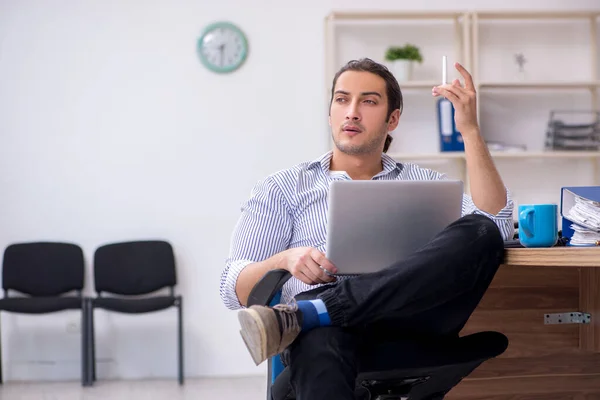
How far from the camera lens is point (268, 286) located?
179cm

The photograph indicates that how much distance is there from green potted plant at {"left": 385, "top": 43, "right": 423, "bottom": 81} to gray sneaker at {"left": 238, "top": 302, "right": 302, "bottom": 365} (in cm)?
314

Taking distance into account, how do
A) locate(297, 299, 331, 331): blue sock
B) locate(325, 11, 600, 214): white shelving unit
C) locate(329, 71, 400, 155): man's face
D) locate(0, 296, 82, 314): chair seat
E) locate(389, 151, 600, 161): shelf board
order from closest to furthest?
locate(297, 299, 331, 331): blue sock
locate(329, 71, 400, 155): man's face
locate(0, 296, 82, 314): chair seat
locate(389, 151, 600, 161): shelf board
locate(325, 11, 600, 214): white shelving unit

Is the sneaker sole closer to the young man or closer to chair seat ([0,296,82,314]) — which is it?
the young man

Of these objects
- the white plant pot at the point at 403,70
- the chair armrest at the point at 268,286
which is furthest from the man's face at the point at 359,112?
the white plant pot at the point at 403,70

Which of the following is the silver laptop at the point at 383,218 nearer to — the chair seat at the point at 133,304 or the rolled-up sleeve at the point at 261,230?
the rolled-up sleeve at the point at 261,230

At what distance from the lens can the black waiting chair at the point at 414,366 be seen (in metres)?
1.66

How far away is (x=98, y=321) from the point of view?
4.65 m

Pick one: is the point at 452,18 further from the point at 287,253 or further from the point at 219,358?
the point at 287,253

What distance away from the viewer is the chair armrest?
5.85 feet

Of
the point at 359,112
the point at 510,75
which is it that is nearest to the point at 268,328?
the point at 359,112

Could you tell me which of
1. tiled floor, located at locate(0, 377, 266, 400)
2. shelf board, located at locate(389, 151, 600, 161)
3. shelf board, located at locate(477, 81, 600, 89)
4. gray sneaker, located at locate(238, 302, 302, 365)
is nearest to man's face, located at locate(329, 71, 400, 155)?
gray sneaker, located at locate(238, 302, 302, 365)

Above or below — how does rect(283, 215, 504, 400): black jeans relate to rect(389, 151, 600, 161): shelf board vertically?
below

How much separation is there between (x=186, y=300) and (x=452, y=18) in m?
2.32

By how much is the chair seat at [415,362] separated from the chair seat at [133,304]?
2.73 metres
